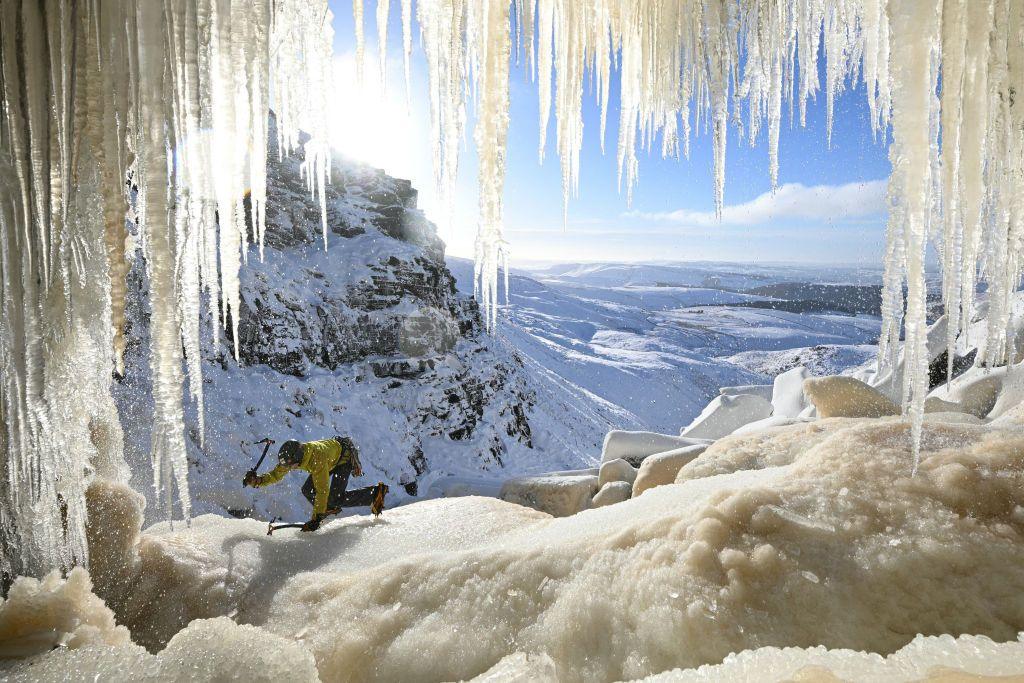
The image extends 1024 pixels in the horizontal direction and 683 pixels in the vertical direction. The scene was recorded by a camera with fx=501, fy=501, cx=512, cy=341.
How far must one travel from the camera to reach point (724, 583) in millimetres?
1653

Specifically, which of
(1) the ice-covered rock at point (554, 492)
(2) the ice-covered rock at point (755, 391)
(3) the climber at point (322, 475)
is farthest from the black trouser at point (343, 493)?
(2) the ice-covered rock at point (755, 391)

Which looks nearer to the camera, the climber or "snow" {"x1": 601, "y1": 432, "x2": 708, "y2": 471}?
the climber

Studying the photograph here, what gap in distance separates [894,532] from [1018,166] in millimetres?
1290

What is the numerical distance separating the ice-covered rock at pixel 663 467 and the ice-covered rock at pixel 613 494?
2.74ft

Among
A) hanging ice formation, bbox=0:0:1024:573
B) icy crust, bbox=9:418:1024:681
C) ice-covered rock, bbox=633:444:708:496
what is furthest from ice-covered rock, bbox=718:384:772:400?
hanging ice formation, bbox=0:0:1024:573

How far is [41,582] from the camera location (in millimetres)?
2109

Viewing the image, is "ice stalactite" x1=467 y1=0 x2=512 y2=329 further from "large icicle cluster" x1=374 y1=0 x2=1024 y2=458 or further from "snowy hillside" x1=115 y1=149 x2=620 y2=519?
"snowy hillside" x1=115 y1=149 x2=620 y2=519

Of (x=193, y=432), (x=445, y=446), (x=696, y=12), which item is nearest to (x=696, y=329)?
(x=445, y=446)

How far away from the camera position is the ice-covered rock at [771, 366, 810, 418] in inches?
309

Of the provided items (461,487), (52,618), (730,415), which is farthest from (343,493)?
(730,415)

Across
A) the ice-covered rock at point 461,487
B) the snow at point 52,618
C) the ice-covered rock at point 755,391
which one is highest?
the snow at point 52,618

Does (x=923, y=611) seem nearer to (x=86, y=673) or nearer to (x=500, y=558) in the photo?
(x=500, y=558)

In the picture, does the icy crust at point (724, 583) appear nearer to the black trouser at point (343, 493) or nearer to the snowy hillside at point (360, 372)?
the black trouser at point (343, 493)

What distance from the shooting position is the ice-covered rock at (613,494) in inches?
224
